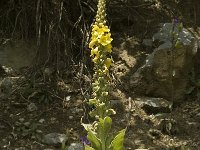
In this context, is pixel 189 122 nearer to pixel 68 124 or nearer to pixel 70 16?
pixel 68 124

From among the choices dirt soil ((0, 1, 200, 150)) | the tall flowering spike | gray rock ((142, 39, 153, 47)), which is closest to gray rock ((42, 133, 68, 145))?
dirt soil ((0, 1, 200, 150))

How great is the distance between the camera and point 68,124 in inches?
207

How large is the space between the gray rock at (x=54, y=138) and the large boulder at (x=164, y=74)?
1282mm

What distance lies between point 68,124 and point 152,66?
125 centimetres

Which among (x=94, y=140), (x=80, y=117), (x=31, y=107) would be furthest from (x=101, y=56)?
(x=31, y=107)

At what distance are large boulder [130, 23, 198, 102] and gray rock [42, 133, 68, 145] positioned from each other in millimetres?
1282

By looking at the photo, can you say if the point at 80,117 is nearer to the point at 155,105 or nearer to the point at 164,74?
the point at 155,105

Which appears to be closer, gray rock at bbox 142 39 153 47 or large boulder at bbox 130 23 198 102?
large boulder at bbox 130 23 198 102

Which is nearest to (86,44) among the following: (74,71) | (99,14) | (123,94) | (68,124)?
(74,71)

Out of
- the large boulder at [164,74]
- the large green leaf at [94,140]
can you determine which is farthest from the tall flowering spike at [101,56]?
the large boulder at [164,74]

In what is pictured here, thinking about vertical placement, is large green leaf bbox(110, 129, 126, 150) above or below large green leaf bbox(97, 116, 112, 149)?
below

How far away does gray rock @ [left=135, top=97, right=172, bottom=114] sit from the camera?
218 inches

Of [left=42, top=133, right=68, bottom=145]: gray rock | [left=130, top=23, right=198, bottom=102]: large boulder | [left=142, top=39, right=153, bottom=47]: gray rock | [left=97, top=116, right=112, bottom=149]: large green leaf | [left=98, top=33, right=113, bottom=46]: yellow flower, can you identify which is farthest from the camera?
[left=142, top=39, right=153, bottom=47]: gray rock

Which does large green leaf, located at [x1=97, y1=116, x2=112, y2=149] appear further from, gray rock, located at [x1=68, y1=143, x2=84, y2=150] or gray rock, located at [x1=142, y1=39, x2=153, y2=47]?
gray rock, located at [x1=142, y1=39, x2=153, y2=47]
